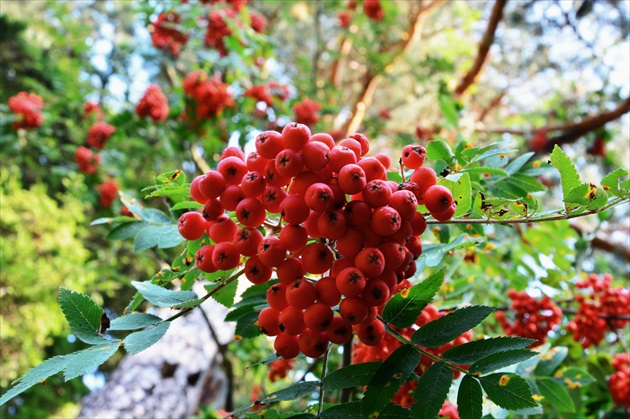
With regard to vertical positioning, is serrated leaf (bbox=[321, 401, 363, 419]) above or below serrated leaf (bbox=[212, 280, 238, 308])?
below

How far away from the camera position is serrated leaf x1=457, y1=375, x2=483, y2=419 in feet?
3.01

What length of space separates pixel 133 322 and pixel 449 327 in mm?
657

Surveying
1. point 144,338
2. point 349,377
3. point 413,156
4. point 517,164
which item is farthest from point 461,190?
point 144,338

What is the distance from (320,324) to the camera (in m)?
0.89

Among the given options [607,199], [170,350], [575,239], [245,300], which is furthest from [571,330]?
[170,350]

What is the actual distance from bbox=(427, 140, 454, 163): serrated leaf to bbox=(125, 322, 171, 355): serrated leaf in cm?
79

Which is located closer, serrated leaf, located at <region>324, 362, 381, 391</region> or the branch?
serrated leaf, located at <region>324, 362, 381, 391</region>

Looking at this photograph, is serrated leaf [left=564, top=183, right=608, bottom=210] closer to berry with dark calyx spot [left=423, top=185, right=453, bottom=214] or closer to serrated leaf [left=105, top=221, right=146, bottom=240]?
berry with dark calyx spot [left=423, top=185, right=453, bottom=214]

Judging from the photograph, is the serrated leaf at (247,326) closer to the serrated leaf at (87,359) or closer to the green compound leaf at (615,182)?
the serrated leaf at (87,359)

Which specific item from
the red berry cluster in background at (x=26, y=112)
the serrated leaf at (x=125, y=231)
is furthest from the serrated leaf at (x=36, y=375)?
the red berry cluster in background at (x=26, y=112)

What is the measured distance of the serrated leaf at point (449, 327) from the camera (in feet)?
3.05

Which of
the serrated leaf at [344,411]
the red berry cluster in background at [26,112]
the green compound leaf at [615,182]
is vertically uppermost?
the red berry cluster in background at [26,112]

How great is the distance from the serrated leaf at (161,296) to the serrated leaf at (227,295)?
186 mm

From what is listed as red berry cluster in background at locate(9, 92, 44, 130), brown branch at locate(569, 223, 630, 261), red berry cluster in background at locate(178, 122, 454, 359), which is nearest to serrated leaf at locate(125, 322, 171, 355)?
red berry cluster in background at locate(178, 122, 454, 359)
